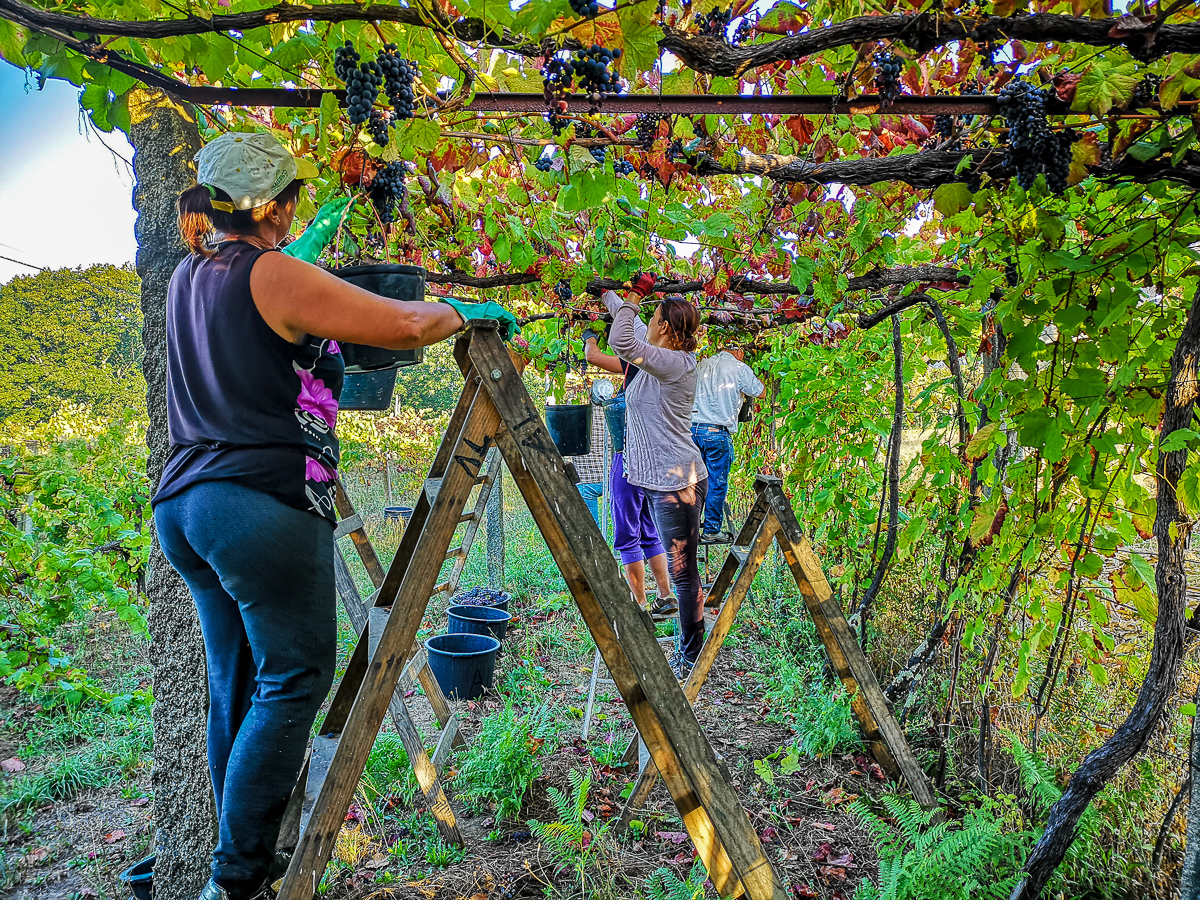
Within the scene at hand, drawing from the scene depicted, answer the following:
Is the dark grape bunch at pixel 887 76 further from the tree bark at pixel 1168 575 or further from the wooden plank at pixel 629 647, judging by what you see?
the wooden plank at pixel 629 647

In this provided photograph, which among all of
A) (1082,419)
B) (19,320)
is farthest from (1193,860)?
(19,320)

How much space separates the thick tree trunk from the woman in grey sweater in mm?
1893

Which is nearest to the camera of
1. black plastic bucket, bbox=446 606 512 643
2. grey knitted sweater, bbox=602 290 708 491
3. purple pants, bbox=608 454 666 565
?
grey knitted sweater, bbox=602 290 708 491

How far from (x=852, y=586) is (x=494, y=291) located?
3023 millimetres

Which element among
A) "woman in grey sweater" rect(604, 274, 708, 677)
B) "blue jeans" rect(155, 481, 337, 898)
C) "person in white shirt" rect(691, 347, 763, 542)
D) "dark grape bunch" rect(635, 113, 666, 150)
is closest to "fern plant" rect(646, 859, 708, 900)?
"blue jeans" rect(155, 481, 337, 898)

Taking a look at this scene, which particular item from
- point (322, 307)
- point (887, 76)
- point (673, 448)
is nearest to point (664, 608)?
point (673, 448)

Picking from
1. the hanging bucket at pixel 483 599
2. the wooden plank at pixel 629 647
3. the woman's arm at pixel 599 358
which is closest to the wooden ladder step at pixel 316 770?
the wooden plank at pixel 629 647

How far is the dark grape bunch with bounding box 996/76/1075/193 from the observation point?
51.5 inches

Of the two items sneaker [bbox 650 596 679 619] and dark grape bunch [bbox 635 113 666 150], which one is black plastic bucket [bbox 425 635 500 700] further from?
dark grape bunch [bbox 635 113 666 150]

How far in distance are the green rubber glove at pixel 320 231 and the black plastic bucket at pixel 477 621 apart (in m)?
3.17

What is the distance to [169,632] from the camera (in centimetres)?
198

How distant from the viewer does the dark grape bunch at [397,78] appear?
4.49 feet

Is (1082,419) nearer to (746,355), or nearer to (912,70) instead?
(912,70)

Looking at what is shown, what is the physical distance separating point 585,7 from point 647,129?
77cm
